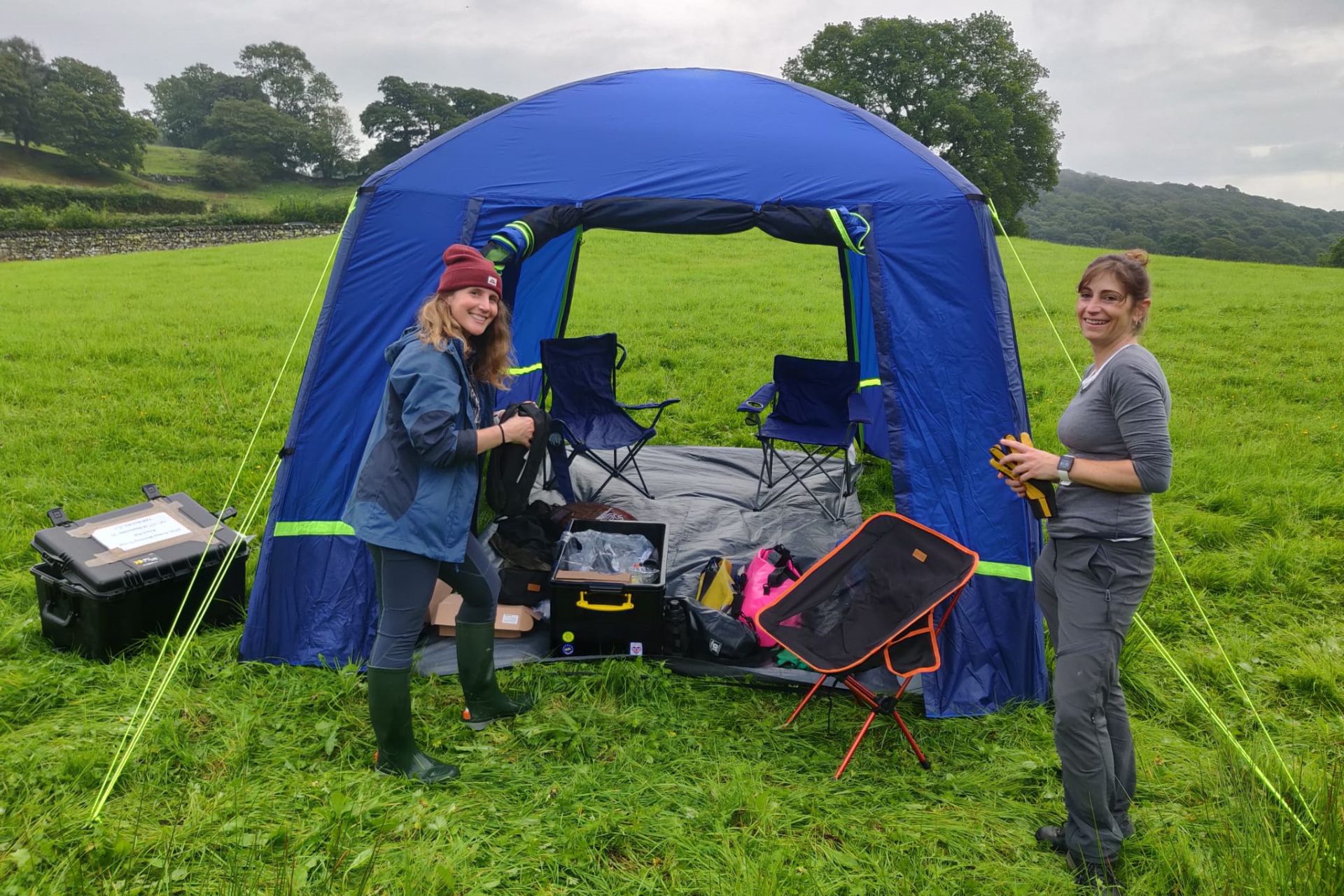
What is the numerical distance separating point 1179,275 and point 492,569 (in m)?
15.4

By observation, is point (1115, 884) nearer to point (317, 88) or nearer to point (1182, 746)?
point (1182, 746)

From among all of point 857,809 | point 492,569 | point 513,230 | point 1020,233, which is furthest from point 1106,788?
point 1020,233

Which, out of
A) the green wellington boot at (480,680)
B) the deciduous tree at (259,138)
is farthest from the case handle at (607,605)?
the deciduous tree at (259,138)

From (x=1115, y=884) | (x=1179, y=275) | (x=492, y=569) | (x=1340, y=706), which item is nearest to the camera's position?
(x=1115, y=884)

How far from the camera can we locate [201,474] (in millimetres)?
4676

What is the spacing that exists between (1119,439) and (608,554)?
2.16 metres

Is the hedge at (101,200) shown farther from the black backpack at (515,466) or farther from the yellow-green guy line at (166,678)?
the black backpack at (515,466)

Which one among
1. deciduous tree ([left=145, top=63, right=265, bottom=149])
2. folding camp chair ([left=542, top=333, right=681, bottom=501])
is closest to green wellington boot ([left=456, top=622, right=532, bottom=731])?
folding camp chair ([left=542, top=333, right=681, bottom=501])

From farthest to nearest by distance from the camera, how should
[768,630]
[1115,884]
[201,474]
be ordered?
[201,474] → [768,630] → [1115,884]

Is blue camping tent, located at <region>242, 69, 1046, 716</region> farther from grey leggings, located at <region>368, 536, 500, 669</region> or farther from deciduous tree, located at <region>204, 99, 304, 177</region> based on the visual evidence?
deciduous tree, located at <region>204, 99, 304, 177</region>

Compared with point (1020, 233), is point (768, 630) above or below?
below

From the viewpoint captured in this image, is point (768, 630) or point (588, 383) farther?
point (588, 383)

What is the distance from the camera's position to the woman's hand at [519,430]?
229 cm

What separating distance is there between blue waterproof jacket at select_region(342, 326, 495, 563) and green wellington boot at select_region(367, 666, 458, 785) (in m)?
0.41
